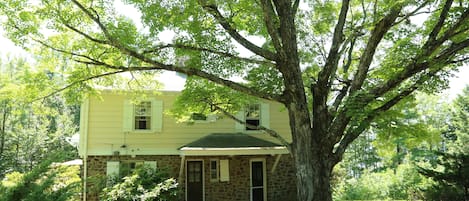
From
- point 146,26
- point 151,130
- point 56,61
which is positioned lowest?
point 151,130

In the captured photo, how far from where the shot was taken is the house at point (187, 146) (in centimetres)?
1334

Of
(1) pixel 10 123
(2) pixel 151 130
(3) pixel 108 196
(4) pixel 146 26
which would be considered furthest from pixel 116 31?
(1) pixel 10 123

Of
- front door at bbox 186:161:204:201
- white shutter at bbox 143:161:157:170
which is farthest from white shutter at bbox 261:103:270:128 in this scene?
white shutter at bbox 143:161:157:170

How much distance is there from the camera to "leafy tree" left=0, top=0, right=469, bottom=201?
25.9 feet

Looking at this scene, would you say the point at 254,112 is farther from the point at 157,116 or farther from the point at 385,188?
the point at 385,188

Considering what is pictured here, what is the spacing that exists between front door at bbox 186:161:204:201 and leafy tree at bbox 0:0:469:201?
Answer: 5782 mm

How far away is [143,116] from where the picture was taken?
14086 mm

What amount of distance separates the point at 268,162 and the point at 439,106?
1946 centimetres

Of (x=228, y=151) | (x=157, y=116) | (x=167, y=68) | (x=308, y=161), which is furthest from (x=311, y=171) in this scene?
(x=157, y=116)

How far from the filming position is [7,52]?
25953mm

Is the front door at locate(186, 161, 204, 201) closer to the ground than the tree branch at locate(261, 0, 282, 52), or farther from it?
closer to the ground

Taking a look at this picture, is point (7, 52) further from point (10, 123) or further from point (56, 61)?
point (56, 61)

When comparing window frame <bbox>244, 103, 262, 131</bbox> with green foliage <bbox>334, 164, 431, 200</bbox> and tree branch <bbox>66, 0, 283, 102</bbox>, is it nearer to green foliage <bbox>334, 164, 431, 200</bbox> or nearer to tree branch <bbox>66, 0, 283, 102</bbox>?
green foliage <bbox>334, 164, 431, 200</bbox>

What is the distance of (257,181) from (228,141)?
89.9 inches
